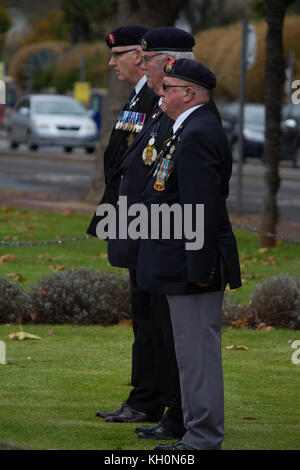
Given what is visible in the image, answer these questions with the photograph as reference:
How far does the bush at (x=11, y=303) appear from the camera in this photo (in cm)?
891

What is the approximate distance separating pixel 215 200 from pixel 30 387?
230 centimetres

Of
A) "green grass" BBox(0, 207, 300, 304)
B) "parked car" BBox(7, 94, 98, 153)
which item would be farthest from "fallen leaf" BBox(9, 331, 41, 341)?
"parked car" BBox(7, 94, 98, 153)

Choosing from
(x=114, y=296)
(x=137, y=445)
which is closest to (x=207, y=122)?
(x=137, y=445)

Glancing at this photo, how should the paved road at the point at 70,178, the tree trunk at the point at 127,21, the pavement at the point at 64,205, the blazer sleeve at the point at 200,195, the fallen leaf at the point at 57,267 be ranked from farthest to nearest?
1. the paved road at the point at 70,178
2. the tree trunk at the point at 127,21
3. the pavement at the point at 64,205
4. the fallen leaf at the point at 57,267
5. the blazer sleeve at the point at 200,195

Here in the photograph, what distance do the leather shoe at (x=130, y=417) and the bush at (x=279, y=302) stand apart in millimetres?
3193

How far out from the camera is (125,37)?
609 cm

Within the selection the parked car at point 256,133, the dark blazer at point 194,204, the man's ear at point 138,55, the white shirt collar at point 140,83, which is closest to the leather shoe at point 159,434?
the dark blazer at point 194,204

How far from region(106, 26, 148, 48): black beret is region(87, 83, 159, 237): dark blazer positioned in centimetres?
27

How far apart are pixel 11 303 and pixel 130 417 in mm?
3149

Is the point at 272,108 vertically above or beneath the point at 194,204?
beneath

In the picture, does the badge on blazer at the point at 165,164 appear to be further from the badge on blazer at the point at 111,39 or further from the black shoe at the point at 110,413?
the black shoe at the point at 110,413

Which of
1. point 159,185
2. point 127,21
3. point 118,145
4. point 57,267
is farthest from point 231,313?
point 127,21

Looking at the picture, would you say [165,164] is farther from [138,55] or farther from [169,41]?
[138,55]

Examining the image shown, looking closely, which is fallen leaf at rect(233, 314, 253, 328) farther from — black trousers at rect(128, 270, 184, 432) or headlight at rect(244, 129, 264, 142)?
headlight at rect(244, 129, 264, 142)
